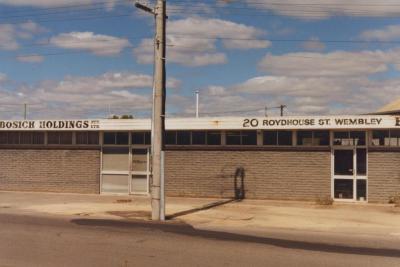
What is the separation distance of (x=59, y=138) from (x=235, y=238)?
1438cm

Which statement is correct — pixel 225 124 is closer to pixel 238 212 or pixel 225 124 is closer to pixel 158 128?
pixel 238 212

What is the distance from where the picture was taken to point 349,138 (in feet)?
71.3

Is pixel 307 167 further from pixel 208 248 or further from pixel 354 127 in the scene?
pixel 208 248

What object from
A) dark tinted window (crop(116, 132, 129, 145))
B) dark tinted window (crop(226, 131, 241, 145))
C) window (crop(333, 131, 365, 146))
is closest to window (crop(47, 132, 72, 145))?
dark tinted window (crop(116, 132, 129, 145))

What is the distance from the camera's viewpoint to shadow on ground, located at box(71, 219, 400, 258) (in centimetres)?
1184

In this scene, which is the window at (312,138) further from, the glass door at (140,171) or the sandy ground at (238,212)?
the glass door at (140,171)

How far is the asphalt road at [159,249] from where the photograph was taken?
1039 cm

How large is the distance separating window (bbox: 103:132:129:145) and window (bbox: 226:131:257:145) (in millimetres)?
4448

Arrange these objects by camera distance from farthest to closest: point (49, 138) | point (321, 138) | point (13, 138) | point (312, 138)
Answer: point (13, 138) < point (49, 138) < point (312, 138) < point (321, 138)

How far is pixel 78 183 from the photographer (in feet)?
83.1

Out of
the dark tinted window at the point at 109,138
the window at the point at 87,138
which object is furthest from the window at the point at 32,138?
the dark tinted window at the point at 109,138

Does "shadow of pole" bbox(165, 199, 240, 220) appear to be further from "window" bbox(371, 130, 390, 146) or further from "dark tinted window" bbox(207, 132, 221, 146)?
"window" bbox(371, 130, 390, 146)

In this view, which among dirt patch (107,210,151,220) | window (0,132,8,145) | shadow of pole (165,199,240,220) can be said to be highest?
window (0,132,8,145)

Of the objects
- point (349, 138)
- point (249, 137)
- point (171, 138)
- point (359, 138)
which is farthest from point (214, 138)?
point (359, 138)
